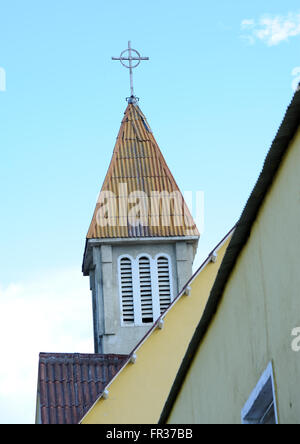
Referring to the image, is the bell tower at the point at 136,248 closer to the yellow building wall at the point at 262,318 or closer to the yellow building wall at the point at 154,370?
the yellow building wall at the point at 154,370

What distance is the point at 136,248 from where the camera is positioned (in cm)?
2966

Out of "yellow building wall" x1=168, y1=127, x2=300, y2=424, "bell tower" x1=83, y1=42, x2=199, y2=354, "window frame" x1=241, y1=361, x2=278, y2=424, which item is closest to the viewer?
"yellow building wall" x1=168, y1=127, x2=300, y2=424

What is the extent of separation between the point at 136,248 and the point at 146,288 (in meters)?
1.03

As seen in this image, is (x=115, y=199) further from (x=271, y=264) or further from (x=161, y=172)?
(x=271, y=264)

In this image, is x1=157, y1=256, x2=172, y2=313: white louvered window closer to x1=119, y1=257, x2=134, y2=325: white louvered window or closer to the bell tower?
the bell tower

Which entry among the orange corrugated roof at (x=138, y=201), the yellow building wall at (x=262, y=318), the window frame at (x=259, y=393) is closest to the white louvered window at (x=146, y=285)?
the orange corrugated roof at (x=138, y=201)

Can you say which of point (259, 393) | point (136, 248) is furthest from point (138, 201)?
point (259, 393)

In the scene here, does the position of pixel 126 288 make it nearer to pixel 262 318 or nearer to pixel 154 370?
pixel 154 370

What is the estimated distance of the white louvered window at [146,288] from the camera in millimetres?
29578

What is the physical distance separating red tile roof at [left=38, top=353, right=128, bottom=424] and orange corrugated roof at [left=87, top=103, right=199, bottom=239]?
4.14m

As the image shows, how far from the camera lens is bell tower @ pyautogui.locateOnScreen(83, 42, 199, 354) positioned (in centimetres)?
2920

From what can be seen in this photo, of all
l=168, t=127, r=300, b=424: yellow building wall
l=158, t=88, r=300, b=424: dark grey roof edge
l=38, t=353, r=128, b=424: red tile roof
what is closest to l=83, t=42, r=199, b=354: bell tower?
l=38, t=353, r=128, b=424: red tile roof
